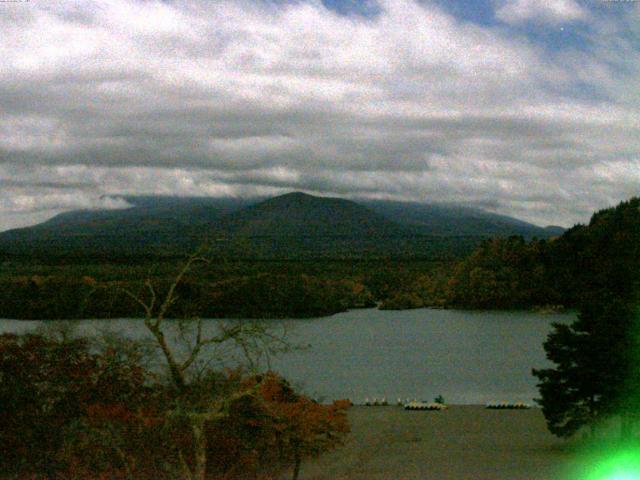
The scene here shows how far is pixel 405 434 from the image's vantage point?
24047mm

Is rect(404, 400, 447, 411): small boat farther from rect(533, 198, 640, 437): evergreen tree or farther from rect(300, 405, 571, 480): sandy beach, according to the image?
rect(533, 198, 640, 437): evergreen tree

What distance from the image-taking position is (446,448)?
21.5m

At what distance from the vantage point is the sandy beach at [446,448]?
18062mm

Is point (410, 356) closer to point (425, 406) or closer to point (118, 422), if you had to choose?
point (425, 406)

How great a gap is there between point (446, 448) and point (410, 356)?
26756 millimetres

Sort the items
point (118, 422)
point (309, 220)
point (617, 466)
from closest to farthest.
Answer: point (118, 422) < point (617, 466) < point (309, 220)

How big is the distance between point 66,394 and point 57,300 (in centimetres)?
3225

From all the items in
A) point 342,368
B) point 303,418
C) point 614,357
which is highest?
point 614,357

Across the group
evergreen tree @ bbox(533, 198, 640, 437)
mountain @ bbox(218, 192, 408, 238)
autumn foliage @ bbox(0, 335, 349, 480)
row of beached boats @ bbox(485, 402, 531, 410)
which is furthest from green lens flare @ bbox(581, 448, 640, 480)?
mountain @ bbox(218, 192, 408, 238)

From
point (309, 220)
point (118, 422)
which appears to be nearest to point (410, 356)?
point (118, 422)

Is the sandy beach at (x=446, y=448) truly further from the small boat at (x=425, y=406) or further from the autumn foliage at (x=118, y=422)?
the autumn foliage at (x=118, y=422)

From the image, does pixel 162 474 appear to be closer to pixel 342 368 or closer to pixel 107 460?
pixel 107 460

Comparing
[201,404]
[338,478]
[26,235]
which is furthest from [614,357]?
[26,235]

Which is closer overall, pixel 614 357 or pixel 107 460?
pixel 107 460
